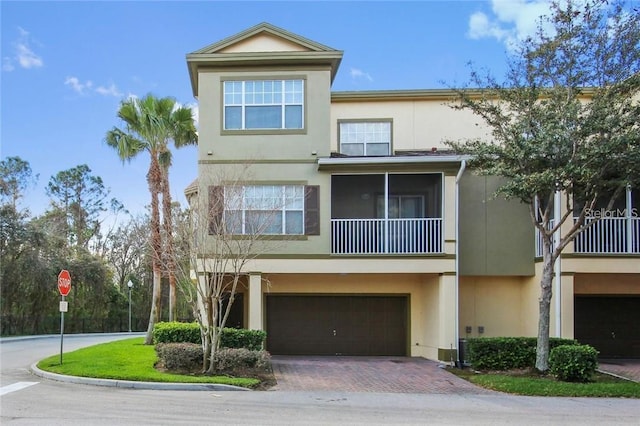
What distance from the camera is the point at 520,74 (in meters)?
14.7

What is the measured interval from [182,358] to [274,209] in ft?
17.1

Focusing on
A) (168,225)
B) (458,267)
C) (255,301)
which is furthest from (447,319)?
(168,225)

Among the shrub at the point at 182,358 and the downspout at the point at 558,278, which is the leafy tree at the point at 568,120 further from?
the shrub at the point at 182,358

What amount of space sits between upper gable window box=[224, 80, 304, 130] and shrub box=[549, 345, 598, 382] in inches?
389

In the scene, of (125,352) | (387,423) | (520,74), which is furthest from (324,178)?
(387,423)

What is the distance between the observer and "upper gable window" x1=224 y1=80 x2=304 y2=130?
1762cm

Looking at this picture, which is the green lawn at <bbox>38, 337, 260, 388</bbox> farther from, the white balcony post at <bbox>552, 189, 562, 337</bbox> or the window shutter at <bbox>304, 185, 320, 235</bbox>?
the white balcony post at <bbox>552, 189, 562, 337</bbox>

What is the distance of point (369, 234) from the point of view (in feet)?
57.2

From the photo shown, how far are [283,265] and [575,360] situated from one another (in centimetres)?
840

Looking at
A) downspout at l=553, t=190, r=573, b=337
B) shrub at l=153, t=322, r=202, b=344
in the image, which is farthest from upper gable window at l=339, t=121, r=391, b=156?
shrub at l=153, t=322, r=202, b=344

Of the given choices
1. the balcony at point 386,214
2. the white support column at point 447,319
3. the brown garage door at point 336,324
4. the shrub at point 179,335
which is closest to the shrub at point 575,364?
the white support column at point 447,319

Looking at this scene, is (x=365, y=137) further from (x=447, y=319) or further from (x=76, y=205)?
(x=76, y=205)

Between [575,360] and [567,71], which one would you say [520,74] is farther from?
[575,360]

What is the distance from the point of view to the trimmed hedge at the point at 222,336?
51.1 feet
